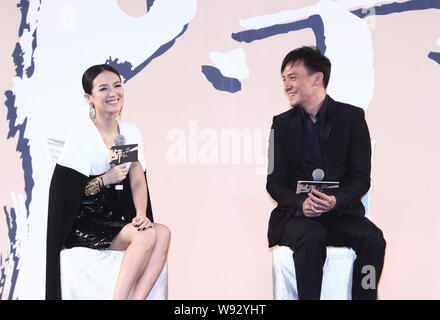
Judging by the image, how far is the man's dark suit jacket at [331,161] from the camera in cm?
420

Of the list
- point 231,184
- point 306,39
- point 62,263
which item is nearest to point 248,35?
point 306,39

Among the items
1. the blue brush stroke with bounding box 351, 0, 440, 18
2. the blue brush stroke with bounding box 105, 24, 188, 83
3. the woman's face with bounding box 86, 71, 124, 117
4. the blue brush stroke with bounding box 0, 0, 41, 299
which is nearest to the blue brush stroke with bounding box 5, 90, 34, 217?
the blue brush stroke with bounding box 0, 0, 41, 299

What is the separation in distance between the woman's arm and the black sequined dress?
101 millimetres

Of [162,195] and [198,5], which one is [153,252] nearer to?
[162,195]

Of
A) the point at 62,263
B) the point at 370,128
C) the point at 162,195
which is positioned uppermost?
the point at 370,128

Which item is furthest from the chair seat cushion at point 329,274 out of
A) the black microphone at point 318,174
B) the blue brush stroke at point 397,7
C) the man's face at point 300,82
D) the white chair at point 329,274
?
the blue brush stroke at point 397,7

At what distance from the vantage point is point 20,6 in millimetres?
4805

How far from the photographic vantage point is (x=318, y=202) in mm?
4070

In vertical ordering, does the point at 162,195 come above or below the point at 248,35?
below

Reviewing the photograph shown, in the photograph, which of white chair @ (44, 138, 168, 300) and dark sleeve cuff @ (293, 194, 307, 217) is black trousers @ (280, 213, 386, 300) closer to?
dark sleeve cuff @ (293, 194, 307, 217)

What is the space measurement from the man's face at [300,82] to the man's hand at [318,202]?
1.98ft

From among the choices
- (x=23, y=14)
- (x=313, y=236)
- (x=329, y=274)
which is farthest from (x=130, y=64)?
(x=329, y=274)

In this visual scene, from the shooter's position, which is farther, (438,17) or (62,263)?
(438,17)

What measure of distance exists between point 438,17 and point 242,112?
135 centimetres
